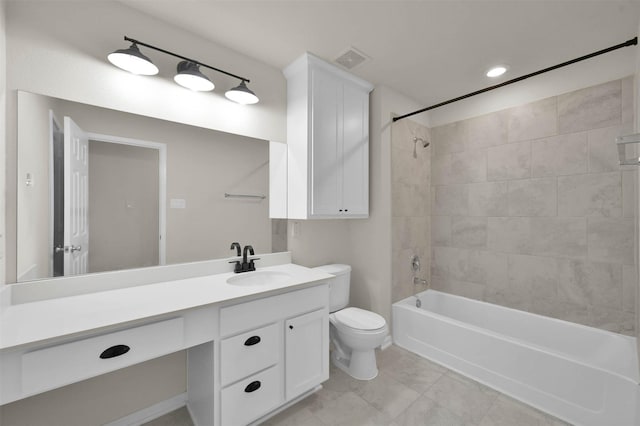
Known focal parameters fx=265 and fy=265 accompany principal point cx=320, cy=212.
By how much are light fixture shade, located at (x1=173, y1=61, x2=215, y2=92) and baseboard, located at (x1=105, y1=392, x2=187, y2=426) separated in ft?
Result: 6.54

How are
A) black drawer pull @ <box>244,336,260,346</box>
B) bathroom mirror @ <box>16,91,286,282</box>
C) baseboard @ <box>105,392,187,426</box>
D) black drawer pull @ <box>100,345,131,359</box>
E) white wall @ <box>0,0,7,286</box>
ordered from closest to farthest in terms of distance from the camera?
1. black drawer pull @ <box>100,345,131,359</box>
2. white wall @ <box>0,0,7,286</box>
3. bathroom mirror @ <box>16,91,286,282</box>
4. black drawer pull @ <box>244,336,260,346</box>
5. baseboard @ <box>105,392,187,426</box>

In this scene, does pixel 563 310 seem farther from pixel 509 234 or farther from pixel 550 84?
pixel 550 84

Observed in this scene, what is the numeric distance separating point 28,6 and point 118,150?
73 centimetres

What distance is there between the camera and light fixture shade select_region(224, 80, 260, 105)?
5.98 ft

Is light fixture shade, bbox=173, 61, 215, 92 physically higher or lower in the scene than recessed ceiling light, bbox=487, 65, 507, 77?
lower

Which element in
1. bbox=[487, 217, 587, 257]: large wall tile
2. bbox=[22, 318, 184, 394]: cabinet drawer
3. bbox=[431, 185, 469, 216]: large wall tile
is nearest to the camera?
bbox=[22, 318, 184, 394]: cabinet drawer

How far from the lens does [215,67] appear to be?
1846 mm

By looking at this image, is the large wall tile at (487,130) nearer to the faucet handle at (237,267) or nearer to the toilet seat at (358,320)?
the toilet seat at (358,320)

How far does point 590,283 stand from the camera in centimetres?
208

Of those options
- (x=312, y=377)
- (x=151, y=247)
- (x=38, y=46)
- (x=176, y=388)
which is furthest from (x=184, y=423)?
(x=38, y=46)

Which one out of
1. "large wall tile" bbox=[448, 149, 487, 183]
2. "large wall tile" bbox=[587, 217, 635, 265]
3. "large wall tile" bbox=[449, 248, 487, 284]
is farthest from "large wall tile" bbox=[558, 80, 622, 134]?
"large wall tile" bbox=[449, 248, 487, 284]

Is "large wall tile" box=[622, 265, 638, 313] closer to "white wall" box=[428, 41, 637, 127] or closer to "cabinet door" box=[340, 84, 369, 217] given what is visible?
"white wall" box=[428, 41, 637, 127]

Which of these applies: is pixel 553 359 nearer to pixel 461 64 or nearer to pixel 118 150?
pixel 461 64

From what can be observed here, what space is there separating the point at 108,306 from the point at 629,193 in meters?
3.33
